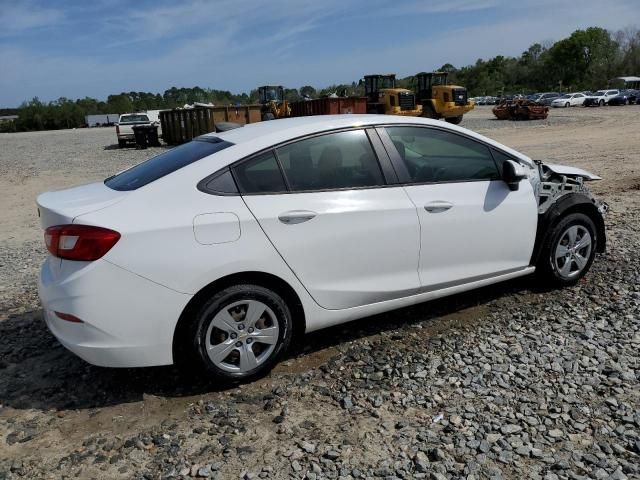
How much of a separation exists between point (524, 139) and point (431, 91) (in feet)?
34.3

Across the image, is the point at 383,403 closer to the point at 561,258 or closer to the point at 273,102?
the point at 561,258

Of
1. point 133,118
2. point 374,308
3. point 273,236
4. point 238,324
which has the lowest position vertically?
point 374,308

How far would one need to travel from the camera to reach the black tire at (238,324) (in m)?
3.17

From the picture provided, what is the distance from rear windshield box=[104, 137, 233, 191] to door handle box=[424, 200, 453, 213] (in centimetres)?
145

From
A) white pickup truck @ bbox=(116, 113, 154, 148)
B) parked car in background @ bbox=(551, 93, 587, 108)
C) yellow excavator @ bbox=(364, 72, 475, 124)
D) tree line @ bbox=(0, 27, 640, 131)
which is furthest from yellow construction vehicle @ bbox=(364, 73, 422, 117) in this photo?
tree line @ bbox=(0, 27, 640, 131)

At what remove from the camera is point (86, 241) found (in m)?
2.96

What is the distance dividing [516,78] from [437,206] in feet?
389

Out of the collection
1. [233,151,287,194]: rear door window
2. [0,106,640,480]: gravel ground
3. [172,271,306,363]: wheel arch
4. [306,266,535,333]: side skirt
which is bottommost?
[0,106,640,480]: gravel ground

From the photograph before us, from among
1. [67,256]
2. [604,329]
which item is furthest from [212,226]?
[604,329]

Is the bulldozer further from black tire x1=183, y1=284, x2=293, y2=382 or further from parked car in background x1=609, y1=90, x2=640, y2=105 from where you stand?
parked car in background x1=609, y1=90, x2=640, y2=105

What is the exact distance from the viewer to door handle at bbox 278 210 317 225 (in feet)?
10.9

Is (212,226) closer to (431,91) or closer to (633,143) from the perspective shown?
(633,143)

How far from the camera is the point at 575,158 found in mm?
14500

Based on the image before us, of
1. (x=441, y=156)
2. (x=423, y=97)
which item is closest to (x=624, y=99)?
(x=423, y=97)
